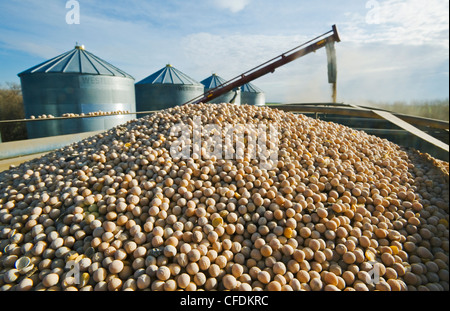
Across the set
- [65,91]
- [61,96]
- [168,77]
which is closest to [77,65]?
[65,91]

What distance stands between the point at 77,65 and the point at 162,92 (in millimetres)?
3587

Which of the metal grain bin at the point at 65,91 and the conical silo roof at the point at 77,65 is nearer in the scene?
the metal grain bin at the point at 65,91

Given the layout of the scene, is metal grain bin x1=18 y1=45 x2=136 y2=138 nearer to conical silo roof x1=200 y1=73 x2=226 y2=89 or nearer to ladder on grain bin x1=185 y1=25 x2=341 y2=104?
ladder on grain bin x1=185 y1=25 x2=341 y2=104

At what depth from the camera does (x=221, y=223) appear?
1.76m

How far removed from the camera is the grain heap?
1479 millimetres

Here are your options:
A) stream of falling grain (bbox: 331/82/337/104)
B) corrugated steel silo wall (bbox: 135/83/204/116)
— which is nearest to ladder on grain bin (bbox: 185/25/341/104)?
stream of falling grain (bbox: 331/82/337/104)

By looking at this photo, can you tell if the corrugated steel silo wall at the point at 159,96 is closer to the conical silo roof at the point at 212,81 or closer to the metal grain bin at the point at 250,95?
the conical silo roof at the point at 212,81

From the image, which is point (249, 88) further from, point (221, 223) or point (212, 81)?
point (221, 223)

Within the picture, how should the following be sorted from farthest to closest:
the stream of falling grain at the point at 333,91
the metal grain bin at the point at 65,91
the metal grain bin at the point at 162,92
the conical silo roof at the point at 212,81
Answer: the conical silo roof at the point at 212,81
the metal grain bin at the point at 162,92
the metal grain bin at the point at 65,91
the stream of falling grain at the point at 333,91

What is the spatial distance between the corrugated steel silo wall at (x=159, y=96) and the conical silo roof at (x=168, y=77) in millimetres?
266

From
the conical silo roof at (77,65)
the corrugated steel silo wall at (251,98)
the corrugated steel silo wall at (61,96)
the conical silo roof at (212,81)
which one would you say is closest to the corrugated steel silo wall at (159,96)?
the conical silo roof at (77,65)

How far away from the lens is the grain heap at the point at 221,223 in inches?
58.2

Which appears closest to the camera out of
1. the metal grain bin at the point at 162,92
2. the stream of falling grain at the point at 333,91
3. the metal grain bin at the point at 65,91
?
the stream of falling grain at the point at 333,91
